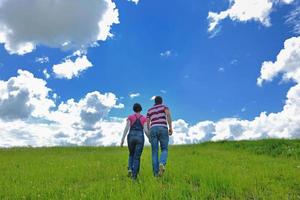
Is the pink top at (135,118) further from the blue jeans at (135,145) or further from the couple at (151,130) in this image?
the blue jeans at (135,145)

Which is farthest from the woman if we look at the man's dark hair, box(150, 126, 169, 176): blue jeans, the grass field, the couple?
the man's dark hair

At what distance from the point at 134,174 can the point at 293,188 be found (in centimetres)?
581

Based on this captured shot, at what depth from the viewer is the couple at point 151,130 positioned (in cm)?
1562

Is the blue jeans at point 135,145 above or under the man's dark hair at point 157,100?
under

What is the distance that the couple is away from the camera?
1562 centimetres

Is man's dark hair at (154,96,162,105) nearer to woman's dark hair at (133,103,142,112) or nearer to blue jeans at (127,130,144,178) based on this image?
woman's dark hair at (133,103,142,112)

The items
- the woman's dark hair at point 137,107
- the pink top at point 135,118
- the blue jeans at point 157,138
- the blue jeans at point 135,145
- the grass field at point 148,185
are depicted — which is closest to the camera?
the grass field at point 148,185

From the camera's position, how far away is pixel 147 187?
13195 millimetres

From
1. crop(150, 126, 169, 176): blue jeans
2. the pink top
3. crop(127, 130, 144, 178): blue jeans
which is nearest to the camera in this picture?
crop(150, 126, 169, 176): blue jeans

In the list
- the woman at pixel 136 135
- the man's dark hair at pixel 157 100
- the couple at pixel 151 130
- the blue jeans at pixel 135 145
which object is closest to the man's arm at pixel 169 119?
the couple at pixel 151 130

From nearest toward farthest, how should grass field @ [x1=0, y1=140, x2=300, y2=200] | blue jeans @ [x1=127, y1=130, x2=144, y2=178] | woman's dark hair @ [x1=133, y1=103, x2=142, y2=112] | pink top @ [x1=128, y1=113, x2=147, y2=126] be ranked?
grass field @ [x1=0, y1=140, x2=300, y2=200], blue jeans @ [x1=127, y1=130, x2=144, y2=178], pink top @ [x1=128, y1=113, x2=147, y2=126], woman's dark hair @ [x1=133, y1=103, x2=142, y2=112]

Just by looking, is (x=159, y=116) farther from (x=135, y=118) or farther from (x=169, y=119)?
(x=135, y=118)

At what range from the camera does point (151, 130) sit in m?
15.7

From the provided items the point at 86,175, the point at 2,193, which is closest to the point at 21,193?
the point at 2,193
